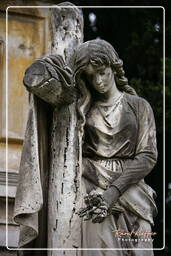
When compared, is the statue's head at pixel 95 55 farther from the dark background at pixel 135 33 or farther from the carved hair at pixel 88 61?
the dark background at pixel 135 33

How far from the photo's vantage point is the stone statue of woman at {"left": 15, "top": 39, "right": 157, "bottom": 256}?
1352cm

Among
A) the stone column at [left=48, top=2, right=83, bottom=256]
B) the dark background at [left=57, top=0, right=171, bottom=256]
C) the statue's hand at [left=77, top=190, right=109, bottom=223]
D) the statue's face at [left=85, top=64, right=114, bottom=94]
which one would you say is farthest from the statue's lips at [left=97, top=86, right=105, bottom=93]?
the dark background at [left=57, top=0, right=171, bottom=256]

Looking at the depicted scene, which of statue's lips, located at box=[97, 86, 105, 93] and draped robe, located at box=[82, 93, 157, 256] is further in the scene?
statue's lips, located at box=[97, 86, 105, 93]

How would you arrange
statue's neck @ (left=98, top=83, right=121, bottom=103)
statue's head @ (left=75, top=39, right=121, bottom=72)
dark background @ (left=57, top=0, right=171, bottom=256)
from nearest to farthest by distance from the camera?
statue's head @ (left=75, top=39, right=121, bottom=72)
statue's neck @ (left=98, top=83, right=121, bottom=103)
dark background @ (left=57, top=0, right=171, bottom=256)

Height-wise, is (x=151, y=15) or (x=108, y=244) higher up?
(x=151, y=15)

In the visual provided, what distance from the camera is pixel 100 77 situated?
14.0m

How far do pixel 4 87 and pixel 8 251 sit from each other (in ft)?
8.79

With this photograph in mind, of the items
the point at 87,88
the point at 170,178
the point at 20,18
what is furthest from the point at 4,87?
the point at 87,88

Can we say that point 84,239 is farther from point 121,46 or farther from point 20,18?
point 121,46

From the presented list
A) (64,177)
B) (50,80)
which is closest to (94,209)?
(64,177)

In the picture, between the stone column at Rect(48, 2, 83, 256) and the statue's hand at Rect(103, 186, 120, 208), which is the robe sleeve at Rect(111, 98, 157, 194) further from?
the stone column at Rect(48, 2, 83, 256)

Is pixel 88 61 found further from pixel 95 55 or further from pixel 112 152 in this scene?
pixel 112 152

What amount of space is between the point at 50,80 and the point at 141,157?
0.98 metres

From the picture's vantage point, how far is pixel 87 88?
1402 centimetres
